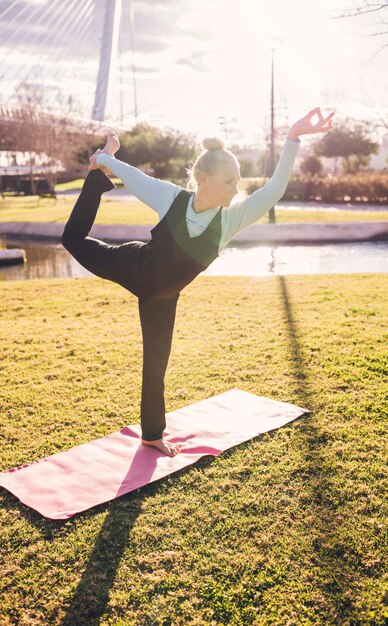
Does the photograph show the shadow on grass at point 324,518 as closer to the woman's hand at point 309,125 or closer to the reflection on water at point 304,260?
the woman's hand at point 309,125

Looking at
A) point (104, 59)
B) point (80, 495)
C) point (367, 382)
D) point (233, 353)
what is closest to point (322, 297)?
point (233, 353)

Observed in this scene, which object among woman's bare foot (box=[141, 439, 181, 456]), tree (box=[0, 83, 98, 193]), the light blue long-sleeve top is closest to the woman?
the light blue long-sleeve top

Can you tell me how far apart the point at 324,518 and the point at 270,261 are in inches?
365

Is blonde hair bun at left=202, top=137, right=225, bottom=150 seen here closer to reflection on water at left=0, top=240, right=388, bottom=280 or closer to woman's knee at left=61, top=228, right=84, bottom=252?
woman's knee at left=61, top=228, right=84, bottom=252

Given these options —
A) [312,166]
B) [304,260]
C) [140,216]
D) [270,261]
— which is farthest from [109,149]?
[312,166]

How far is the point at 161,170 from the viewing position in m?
43.6

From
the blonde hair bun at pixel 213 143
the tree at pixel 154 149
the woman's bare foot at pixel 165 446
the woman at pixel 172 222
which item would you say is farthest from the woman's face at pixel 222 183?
the tree at pixel 154 149

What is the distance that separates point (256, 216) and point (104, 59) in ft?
109

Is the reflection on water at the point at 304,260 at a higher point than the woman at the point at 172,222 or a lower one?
lower

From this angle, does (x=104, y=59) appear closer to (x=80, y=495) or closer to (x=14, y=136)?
(x=14, y=136)

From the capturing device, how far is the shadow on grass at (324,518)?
2398 mm

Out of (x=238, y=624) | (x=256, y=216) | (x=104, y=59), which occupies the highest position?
(x=104, y=59)

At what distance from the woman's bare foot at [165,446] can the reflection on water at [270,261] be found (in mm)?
6916

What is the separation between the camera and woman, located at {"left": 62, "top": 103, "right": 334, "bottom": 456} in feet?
10.2
